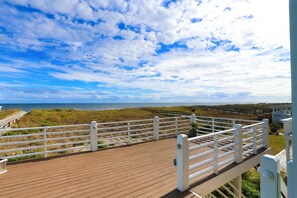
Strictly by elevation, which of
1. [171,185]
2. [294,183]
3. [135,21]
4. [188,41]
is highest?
[135,21]

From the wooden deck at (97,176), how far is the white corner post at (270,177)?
2462mm

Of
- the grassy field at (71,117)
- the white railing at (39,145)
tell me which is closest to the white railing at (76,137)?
the white railing at (39,145)

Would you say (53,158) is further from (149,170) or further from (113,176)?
(149,170)

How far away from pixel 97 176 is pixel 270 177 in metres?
3.84

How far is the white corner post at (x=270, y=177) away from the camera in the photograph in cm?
134

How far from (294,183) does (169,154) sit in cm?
516

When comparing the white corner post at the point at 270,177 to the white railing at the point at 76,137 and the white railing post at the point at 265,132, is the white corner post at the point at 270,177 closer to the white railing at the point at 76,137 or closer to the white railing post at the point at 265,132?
the white railing at the point at 76,137

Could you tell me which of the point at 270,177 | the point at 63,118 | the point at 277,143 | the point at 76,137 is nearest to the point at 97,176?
the point at 76,137

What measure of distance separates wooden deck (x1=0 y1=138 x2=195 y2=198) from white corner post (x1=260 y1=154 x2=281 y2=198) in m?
2.46

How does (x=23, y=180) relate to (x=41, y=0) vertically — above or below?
below

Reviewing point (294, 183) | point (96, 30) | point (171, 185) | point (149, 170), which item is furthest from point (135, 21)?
point (294, 183)

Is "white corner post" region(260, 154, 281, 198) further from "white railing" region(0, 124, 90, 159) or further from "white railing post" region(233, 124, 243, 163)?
"white railing" region(0, 124, 90, 159)

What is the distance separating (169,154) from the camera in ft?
20.0

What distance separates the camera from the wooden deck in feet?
12.0
